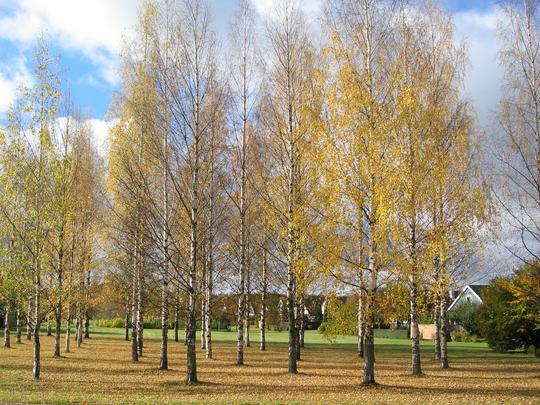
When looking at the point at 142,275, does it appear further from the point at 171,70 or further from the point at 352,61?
the point at 352,61

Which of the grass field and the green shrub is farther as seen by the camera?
the green shrub

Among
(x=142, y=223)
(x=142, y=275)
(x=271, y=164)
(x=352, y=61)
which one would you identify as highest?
(x=352, y=61)

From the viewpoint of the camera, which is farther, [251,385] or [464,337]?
[464,337]

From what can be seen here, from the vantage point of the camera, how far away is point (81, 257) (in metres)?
27.7

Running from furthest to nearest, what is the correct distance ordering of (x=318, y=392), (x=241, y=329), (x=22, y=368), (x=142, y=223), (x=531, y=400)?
1. (x=241, y=329)
2. (x=22, y=368)
3. (x=142, y=223)
4. (x=318, y=392)
5. (x=531, y=400)

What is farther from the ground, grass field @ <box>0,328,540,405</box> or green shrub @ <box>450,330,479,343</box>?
grass field @ <box>0,328,540,405</box>

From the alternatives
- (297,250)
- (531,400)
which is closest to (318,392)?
(297,250)

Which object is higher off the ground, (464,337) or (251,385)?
(251,385)

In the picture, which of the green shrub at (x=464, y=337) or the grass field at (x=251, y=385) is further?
the green shrub at (x=464, y=337)

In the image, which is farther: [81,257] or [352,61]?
[81,257]

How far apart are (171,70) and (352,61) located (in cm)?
518

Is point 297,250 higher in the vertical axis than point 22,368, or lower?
higher

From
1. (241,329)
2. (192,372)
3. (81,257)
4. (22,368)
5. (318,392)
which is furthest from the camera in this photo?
(81,257)

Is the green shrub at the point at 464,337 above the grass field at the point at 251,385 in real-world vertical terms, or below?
below
